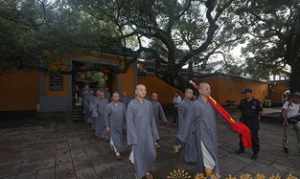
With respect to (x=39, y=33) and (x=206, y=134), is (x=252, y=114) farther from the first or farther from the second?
(x=39, y=33)

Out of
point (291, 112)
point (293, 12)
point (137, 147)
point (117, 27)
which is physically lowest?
point (137, 147)

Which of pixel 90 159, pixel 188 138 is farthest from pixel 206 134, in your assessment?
pixel 90 159

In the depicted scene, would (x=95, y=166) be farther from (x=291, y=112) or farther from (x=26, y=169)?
(x=291, y=112)

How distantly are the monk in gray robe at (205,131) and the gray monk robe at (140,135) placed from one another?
32.8 inches

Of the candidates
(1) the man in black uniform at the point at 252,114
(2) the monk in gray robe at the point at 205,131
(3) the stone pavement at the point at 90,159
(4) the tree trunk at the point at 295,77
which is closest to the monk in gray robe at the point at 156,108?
(3) the stone pavement at the point at 90,159

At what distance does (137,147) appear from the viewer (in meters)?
3.20

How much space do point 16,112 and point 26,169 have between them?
23.9ft

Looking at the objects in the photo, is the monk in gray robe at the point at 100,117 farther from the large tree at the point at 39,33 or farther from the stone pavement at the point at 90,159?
the large tree at the point at 39,33

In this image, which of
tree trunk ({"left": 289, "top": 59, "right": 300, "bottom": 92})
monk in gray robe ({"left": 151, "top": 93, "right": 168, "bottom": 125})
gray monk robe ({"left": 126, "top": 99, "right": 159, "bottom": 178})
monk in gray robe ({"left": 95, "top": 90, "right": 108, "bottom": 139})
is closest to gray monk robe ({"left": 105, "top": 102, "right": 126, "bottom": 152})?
gray monk robe ({"left": 126, "top": 99, "right": 159, "bottom": 178})

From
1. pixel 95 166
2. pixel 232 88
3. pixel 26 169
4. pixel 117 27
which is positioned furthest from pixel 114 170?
pixel 232 88

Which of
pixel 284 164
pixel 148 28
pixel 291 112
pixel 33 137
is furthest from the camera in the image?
pixel 148 28

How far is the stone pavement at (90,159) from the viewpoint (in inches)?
145

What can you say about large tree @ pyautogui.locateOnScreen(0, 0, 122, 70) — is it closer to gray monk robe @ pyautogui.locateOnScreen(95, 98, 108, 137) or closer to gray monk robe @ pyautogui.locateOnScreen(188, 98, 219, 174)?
gray monk robe @ pyautogui.locateOnScreen(95, 98, 108, 137)

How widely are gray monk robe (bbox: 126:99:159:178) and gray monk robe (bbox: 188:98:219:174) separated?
2.75 feet
